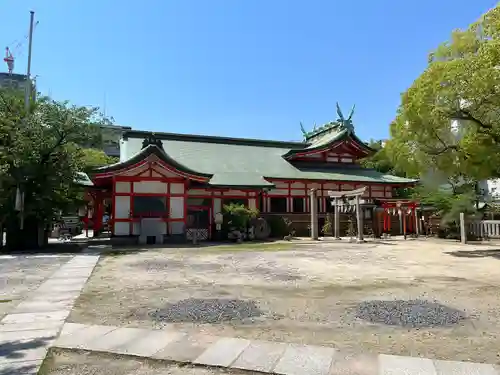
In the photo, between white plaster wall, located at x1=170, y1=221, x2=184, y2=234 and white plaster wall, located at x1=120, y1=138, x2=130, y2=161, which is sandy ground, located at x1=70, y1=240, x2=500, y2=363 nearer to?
white plaster wall, located at x1=170, y1=221, x2=184, y2=234

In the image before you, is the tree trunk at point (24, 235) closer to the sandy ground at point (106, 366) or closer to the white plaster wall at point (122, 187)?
the white plaster wall at point (122, 187)

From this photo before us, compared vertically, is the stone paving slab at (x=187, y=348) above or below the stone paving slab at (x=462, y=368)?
above

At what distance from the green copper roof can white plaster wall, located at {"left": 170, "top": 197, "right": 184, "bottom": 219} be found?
236cm

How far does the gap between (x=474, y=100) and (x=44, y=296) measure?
13.8 metres

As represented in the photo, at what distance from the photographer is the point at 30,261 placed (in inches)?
504

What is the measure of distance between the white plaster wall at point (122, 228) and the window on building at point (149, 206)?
0.71 m

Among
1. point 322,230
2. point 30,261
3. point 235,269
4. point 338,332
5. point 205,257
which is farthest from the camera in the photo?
point 322,230

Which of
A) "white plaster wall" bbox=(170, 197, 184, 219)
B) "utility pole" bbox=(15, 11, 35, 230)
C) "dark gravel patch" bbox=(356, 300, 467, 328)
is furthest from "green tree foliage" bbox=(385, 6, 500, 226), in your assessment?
"utility pole" bbox=(15, 11, 35, 230)

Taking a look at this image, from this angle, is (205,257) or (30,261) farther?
(205,257)

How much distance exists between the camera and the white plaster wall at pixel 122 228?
20.4m

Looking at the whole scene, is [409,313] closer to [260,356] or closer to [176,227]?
[260,356]

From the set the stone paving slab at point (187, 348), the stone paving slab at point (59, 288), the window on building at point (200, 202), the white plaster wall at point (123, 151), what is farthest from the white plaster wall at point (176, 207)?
the stone paving slab at point (187, 348)

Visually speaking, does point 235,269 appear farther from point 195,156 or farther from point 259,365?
point 195,156

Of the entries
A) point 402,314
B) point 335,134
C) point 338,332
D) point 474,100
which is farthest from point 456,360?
point 335,134
